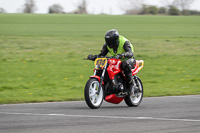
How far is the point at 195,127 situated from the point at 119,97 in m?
3.02

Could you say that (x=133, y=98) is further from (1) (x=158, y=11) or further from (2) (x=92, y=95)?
(1) (x=158, y=11)

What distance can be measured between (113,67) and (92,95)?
0.87m

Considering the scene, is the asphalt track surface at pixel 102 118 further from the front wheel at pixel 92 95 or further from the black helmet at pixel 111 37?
the black helmet at pixel 111 37

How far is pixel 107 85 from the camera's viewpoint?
10023 mm

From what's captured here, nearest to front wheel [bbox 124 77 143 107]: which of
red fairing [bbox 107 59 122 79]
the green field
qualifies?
red fairing [bbox 107 59 122 79]

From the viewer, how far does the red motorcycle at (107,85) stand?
377 inches

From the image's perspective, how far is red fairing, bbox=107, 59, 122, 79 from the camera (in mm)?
9859

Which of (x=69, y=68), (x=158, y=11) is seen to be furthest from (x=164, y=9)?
Answer: (x=69, y=68)

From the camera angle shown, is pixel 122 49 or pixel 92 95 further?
pixel 122 49

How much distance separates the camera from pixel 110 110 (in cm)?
961

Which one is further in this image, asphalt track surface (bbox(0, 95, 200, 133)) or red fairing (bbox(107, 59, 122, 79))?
red fairing (bbox(107, 59, 122, 79))

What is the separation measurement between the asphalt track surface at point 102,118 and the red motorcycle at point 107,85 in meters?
0.22

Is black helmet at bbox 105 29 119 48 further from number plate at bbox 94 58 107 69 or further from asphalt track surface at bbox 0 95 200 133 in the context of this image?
asphalt track surface at bbox 0 95 200 133

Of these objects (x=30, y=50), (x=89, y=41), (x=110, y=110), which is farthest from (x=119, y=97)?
(x=89, y=41)
